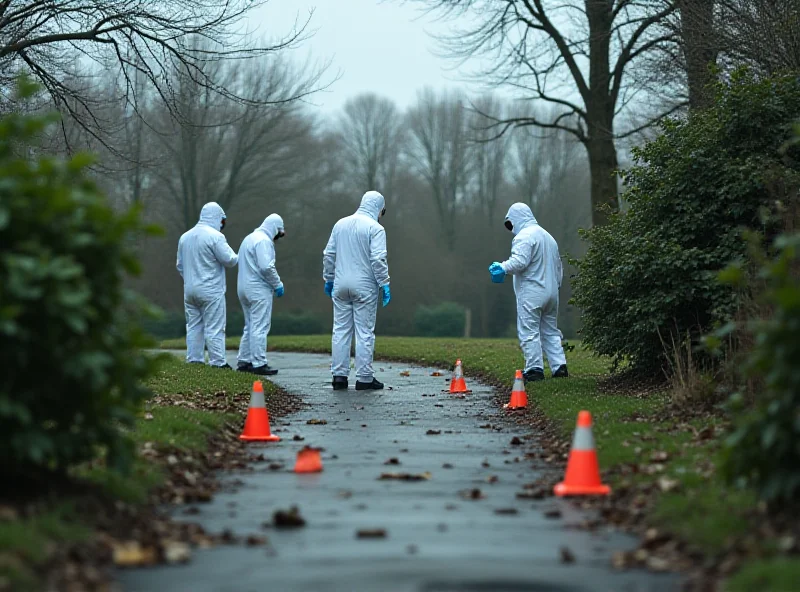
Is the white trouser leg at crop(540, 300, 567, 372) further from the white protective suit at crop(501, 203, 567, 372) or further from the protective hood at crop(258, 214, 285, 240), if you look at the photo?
the protective hood at crop(258, 214, 285, 240)

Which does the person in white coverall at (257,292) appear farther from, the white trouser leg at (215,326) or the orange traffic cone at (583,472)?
the orange traffic cone at (583,472)

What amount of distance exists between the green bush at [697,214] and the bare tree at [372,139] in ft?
175

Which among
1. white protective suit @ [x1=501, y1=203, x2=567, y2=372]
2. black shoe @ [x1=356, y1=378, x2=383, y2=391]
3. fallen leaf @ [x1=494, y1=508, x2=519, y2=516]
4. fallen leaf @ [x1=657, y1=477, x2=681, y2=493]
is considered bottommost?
fallen leaf @ [x1=494, y1=508, x2=519, y2=516]

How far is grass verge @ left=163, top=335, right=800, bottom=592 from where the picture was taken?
528 centimetres

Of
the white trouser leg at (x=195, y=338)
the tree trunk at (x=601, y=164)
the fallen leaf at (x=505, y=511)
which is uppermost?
the tree trunk at (x=601, y=164)

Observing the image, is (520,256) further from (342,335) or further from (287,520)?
(287,520)

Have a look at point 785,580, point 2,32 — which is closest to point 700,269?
point 785,580

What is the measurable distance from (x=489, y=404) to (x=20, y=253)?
8.33 m

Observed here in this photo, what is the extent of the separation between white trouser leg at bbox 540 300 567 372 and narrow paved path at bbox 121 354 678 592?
4534 mm

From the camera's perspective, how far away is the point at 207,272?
57.3ft

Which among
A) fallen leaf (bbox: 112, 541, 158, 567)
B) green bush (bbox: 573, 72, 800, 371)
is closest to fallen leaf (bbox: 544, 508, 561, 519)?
fallen leaf (bbox: 112, 541, 158, 567)

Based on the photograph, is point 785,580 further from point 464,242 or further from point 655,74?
point 464,242

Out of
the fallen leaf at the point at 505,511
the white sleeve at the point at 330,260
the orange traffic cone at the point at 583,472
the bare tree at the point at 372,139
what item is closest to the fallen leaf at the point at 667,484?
the orange traffic cone at the point at 583,472

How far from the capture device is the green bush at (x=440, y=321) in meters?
54.1
